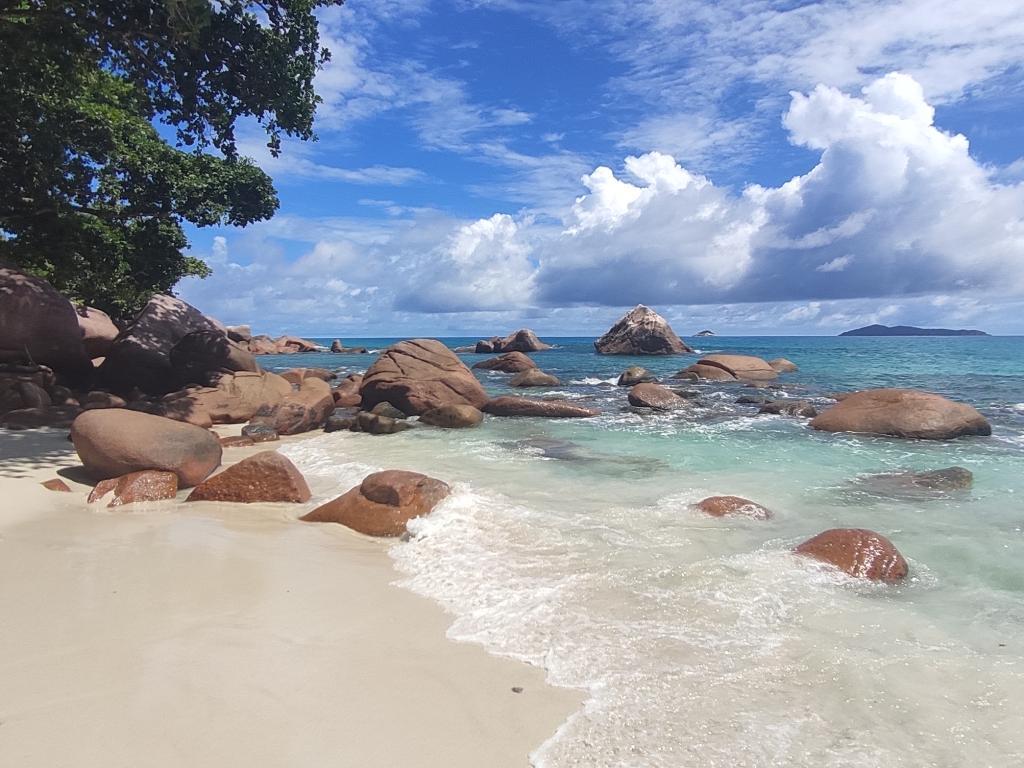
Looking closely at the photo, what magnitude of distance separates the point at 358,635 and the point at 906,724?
3.16 meters

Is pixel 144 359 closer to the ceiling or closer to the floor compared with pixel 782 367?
closer to the ceiling

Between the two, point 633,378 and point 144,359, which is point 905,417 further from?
point 144,359

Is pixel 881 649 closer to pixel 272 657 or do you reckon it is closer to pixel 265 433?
pixel 272 657

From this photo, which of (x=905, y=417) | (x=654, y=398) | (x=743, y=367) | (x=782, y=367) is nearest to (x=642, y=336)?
(x=782, y=367)

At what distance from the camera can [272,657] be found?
3.62 meters

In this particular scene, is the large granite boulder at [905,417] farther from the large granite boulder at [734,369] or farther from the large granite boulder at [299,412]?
the large granite boulder at [734,369]

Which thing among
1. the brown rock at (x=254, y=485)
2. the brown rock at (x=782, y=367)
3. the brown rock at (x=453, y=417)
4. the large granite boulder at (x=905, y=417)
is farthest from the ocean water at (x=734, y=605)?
the brown rock at (x=782, y=367)

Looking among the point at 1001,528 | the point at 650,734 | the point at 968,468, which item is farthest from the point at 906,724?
the point at 968,468

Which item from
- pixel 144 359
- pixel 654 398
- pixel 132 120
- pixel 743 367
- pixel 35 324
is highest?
pixel 132 120

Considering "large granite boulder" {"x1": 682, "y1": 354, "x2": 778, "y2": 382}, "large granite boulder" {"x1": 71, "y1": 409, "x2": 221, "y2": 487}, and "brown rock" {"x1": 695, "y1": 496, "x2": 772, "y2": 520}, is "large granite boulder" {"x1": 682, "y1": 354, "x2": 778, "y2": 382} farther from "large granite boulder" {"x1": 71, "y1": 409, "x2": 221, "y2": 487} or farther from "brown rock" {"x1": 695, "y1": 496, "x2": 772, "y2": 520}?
"large granite boulder" {"x1": 71, "y1": 409, "x2": 221, "y2": 487}

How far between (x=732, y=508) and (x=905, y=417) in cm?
878

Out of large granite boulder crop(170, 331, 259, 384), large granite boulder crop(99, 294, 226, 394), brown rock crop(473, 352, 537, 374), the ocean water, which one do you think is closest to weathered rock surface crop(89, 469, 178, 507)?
the ocean water

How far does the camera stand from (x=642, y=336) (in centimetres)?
5897

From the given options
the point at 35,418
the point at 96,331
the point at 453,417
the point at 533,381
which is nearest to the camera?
the point at 35,418
